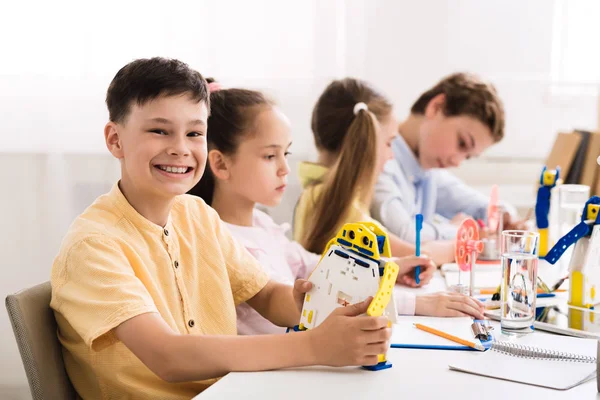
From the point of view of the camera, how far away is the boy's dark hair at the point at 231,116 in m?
1.49

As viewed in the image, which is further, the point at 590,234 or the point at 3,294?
the point at 3,294

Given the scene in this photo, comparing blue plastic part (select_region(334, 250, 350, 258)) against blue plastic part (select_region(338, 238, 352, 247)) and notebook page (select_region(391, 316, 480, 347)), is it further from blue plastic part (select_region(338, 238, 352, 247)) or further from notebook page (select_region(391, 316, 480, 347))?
notebook page (select_region(391, 316, 480, 347))

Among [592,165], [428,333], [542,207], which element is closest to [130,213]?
[428,333]

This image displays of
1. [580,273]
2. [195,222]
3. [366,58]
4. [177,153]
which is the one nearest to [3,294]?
[195,222]

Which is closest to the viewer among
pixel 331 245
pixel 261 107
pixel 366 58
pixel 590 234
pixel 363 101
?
pixel 331 245

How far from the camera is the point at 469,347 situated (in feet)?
3.45

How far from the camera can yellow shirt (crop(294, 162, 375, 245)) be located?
1.82 metres

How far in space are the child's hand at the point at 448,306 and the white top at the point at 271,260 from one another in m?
0.02

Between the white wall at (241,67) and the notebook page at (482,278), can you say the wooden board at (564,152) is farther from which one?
the notebook page at (482,278)

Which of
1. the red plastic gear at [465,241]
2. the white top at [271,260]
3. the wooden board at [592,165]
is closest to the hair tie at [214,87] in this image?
the white top at [271,260]

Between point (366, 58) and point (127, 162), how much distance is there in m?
2.32

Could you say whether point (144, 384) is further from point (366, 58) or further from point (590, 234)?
point (366, 58)

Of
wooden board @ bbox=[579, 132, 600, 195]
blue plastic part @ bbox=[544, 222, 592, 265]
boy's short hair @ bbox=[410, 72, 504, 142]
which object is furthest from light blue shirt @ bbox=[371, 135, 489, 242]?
blue plastic part @ bbox=[544, 222, 592, 265]

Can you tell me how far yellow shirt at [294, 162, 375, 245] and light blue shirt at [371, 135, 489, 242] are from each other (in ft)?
0.32
